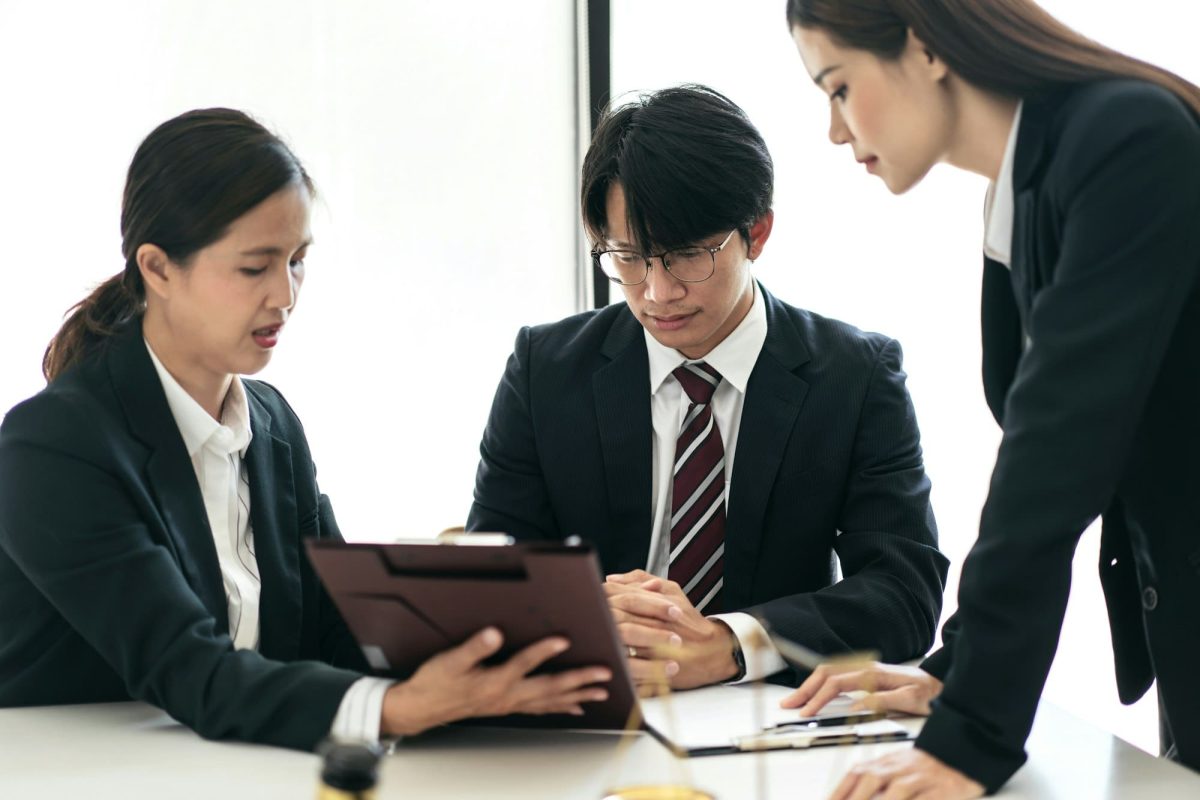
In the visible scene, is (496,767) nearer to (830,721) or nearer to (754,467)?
(830,721)

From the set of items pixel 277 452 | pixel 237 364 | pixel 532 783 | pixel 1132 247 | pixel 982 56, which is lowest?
pixel 532 783

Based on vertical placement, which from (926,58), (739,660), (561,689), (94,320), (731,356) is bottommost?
(739,660)

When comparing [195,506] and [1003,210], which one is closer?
[1003,210]

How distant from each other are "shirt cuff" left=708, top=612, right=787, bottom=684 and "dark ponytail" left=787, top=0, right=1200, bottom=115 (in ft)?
2.68

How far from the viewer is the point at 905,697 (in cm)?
163

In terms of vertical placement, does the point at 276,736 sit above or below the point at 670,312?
below

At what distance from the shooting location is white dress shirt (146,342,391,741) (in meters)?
1.84

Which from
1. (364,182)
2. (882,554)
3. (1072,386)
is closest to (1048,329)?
(1072,386)

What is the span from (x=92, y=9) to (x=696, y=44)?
1628 mm

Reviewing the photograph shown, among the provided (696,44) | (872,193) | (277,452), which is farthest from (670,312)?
(696,44)

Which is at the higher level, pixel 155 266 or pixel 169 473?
pixel 155 266

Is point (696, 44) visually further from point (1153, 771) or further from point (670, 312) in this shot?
point (1153, 771)

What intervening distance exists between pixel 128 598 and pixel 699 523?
0.95 metres

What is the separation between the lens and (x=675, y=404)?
2275 mm
